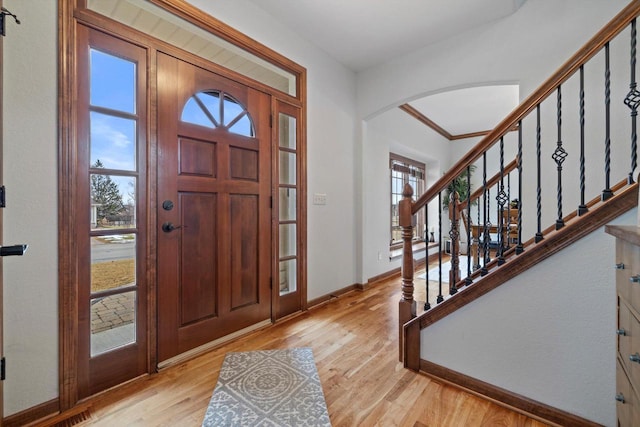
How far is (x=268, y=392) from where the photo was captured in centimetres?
165

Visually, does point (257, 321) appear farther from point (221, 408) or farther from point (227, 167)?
point (227, 167)

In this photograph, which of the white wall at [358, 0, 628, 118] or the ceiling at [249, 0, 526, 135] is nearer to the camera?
the white wall at [358, 0, 628, 118]

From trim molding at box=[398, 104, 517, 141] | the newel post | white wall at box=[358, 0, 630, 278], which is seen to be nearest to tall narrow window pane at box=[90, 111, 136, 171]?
the newel post

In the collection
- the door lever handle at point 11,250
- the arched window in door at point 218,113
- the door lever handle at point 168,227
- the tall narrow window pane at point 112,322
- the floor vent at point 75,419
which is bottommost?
the floor vent at point 75,419

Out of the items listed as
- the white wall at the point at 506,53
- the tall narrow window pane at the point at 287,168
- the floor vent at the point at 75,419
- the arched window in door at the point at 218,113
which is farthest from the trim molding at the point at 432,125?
the floor vent at the point at 75,419

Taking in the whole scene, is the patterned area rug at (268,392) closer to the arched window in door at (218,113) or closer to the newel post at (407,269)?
the newel post at (407,269)

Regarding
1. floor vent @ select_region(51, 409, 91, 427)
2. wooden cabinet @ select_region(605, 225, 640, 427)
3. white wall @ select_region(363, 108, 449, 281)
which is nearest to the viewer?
wooden cabinet @ select_region(605, 225, 640, 427)

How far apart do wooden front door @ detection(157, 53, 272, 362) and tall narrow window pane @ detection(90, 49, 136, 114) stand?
0.17 meters

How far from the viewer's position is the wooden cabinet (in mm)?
819

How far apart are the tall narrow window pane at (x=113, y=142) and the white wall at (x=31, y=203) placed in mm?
187

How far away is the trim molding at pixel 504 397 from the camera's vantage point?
4.52 ft

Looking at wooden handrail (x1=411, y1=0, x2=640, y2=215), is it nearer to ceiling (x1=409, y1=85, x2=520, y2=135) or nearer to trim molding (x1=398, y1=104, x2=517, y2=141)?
ceiling (x1=409, y1=85, x2=520, y2=135)

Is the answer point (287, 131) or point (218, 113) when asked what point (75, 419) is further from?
point (287, 131)

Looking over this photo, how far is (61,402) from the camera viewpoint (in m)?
1.50
